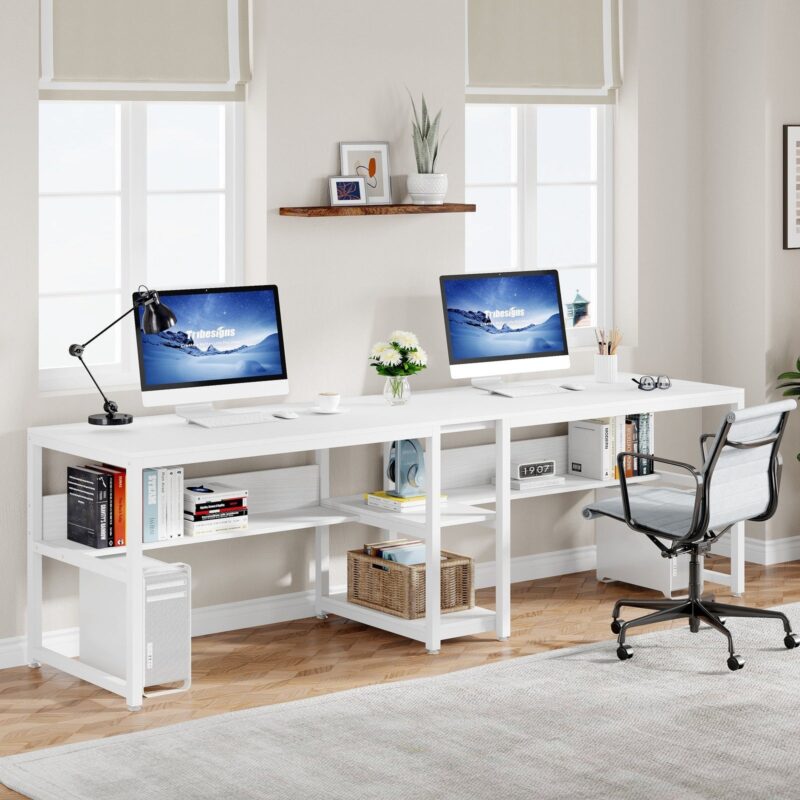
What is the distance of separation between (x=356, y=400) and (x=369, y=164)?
88cm

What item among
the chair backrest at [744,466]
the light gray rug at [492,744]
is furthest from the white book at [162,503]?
the chair backrest at [744,466]

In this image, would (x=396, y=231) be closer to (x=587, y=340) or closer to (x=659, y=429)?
(x=587, y=340)

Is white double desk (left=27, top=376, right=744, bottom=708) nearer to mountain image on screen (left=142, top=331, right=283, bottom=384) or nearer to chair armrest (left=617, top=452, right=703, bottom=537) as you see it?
mountain image on screen (left=142, top=331, right=283, bottom=384)

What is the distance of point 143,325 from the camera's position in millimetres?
4785

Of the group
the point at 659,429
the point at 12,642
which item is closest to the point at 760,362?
Answer: the point at 659,429

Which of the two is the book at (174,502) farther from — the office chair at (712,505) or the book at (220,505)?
the office chair at (712,505)

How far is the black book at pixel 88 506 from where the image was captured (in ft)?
15.5

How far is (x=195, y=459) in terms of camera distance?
4.55 meters

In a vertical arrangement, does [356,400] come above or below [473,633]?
above

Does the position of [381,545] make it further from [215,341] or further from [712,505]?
[712,505]

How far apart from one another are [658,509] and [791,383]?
159 cm

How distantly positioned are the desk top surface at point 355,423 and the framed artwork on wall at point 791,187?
948mm

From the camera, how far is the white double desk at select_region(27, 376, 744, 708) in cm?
456

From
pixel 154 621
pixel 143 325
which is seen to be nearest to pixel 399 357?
pixel 143 325
